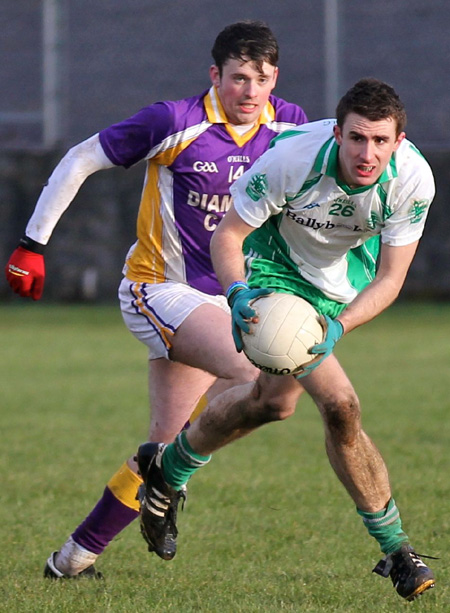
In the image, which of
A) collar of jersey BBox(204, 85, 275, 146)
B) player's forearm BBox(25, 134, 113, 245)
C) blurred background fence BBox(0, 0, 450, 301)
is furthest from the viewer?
blurred background fence BBox(0, 0, 450, 301)

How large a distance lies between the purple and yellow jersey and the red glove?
0.44 meters

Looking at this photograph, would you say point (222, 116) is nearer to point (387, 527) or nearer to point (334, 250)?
point (334, 250)

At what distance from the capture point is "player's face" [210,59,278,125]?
198 inches

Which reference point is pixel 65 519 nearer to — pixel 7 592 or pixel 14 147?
pixel 7 592

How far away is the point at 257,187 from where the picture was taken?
14.2 ft

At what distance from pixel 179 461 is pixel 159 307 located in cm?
74

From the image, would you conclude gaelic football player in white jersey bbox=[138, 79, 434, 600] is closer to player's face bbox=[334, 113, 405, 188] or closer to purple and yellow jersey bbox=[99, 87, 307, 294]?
player's face bbox=[334, 113, 405, 188]

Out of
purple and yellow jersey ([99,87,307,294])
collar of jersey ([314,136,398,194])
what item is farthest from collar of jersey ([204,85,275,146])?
collar of jersey ([314,136,398,194])

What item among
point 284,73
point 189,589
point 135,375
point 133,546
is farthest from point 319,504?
point 284,73

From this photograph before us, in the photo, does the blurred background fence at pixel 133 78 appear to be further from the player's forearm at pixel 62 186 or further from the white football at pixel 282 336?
the white football at pixel 282 336

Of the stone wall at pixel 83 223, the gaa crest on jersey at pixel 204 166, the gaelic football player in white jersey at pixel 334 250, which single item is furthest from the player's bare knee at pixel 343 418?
the stone wall at pixel 83 223

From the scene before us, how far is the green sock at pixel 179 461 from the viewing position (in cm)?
461

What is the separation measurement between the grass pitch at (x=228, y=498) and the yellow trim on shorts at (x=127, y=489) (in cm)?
28

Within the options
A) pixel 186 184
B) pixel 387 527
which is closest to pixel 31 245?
pixel 186 184
